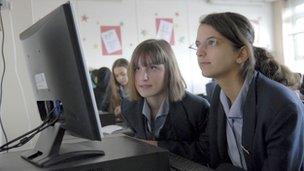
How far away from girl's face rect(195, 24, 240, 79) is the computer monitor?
487 millimetres

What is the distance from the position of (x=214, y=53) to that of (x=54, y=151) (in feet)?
1.96

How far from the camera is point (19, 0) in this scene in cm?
208

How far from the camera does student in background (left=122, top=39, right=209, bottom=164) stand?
133 centimetres

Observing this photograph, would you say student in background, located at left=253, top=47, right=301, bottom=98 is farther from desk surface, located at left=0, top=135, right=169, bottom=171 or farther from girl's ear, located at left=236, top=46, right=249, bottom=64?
desk surface, located at left=0, top=135, right=169, bottom=171

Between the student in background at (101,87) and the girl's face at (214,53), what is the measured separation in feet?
7.03

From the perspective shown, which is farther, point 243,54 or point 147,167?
point 243,54

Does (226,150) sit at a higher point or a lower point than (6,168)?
lower

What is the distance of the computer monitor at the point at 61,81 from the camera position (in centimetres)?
69

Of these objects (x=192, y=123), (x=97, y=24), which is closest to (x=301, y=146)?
(x=192, y=123)

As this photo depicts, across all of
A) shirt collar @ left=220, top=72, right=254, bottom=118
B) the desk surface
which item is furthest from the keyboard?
shirt collar @ left=220, top=72, right=254, bottom=118

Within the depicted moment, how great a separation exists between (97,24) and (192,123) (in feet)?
11.5

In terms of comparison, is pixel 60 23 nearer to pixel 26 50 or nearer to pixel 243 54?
pixel 26 50

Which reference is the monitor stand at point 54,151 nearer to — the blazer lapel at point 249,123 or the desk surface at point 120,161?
the desk surface at point 120,161

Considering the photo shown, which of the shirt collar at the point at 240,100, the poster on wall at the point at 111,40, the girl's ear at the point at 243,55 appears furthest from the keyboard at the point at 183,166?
the poster on wall at the point at 111,40
